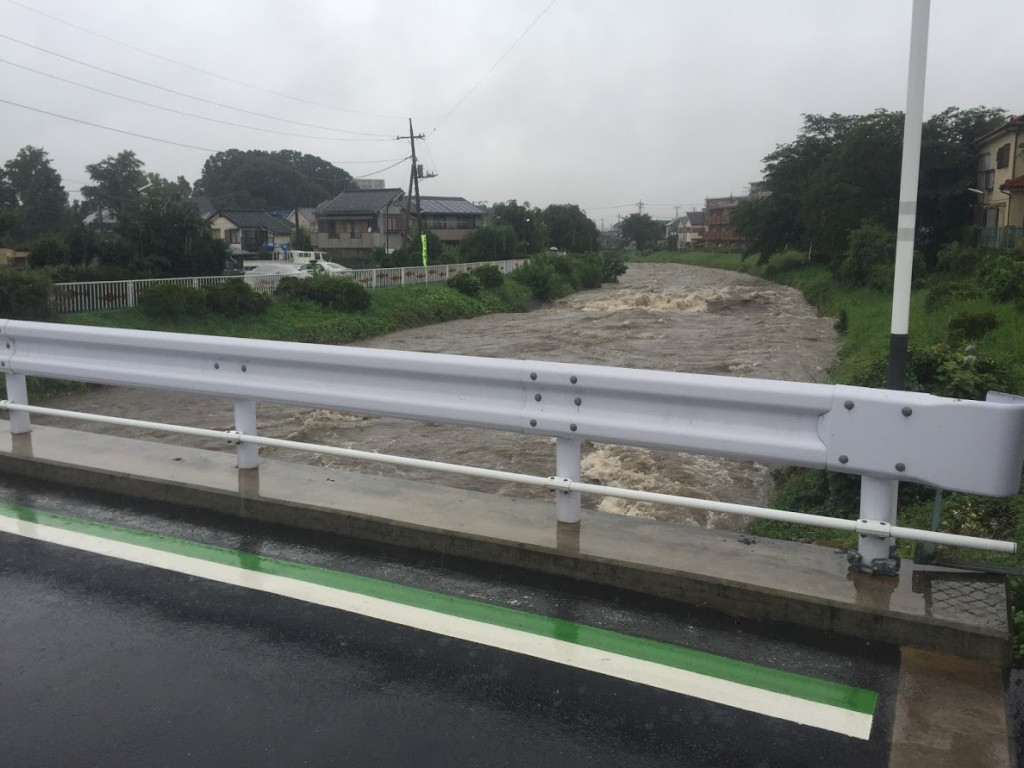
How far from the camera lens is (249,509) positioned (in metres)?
4.75

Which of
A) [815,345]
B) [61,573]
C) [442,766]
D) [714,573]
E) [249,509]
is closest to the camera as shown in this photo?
[442,766]

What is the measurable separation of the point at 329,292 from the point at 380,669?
2531 cm

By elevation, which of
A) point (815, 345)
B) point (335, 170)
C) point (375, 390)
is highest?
point (335, 170)

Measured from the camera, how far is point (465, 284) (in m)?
35.5

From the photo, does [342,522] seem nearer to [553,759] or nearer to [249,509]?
[249,509]

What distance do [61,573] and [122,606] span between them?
0.56m

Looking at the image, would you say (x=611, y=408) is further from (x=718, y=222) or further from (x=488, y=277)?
(x=718, y=222)

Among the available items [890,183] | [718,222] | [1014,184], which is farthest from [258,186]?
[1014,184]

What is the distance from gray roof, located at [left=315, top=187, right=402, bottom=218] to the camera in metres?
65.0

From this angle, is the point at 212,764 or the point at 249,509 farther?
the point at 249,509

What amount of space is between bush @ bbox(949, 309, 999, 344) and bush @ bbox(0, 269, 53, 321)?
58.3 feet

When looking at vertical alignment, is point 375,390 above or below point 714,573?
above

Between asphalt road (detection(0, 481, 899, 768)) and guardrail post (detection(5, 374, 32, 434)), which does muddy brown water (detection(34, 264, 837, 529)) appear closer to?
guardrail post (detection(5, 374, 32, 434))

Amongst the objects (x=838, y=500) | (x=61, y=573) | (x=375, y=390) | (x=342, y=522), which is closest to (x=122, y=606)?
(x=61, y=573)
